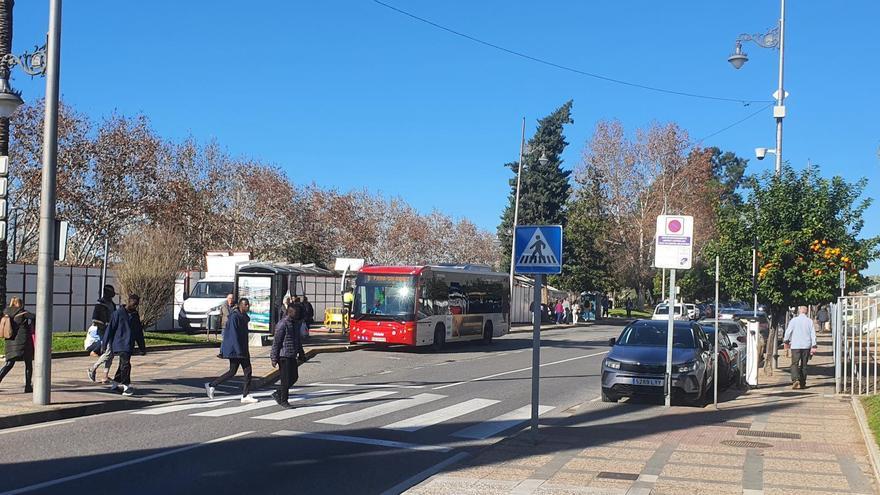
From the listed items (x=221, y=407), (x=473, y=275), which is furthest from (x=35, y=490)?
(x=473, y=275)

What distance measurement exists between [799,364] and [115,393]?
13.3 metres

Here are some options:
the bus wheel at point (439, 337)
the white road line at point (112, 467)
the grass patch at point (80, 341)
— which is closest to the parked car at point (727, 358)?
the white road line at point (112, 467)

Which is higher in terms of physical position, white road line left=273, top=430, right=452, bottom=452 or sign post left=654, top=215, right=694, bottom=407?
sign post left=654, top=215, right=694, bottom=407

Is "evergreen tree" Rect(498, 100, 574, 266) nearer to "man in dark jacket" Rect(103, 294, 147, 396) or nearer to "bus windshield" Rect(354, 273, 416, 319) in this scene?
"bus windshield" Rect(354, 273, 416, 319)

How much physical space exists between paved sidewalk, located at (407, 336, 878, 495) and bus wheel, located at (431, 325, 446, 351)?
14.2m

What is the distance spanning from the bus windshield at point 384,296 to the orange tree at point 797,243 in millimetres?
10055

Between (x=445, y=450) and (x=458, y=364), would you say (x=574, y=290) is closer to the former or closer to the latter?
(x=458, y=364)

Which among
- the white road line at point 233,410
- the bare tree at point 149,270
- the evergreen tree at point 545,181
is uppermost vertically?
the evergreen tree at point 545,181

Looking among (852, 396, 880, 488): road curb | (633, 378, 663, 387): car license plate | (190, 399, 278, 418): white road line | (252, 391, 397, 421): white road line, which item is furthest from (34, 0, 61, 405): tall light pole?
(852, 396, 880, 488): road curb

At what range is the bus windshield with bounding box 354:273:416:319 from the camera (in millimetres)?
27203

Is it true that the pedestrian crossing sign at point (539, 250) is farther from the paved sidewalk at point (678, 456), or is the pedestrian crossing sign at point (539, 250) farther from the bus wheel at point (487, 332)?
the bus wheel at point (487, 332)

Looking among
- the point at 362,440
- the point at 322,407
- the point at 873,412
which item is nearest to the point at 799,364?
the point at 873,412

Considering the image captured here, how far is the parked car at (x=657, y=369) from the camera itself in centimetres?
1459

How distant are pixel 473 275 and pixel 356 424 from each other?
19328 millimetres
